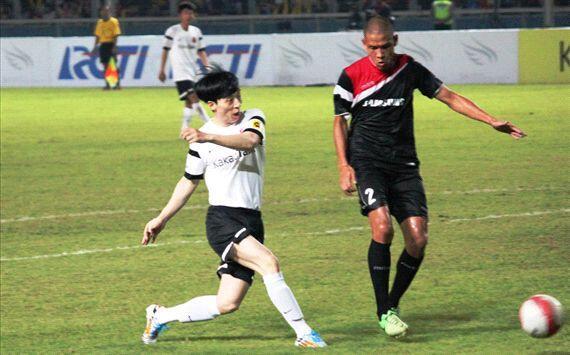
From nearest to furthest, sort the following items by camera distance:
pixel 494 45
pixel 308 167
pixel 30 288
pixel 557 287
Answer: pixel 557 287 < pixel 30 288 < pixel 308 167 < pixel 494 45

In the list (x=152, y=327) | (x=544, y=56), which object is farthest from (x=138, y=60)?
(x=152, y=327)

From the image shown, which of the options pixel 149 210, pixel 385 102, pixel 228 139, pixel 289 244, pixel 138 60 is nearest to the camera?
pixel 228 139

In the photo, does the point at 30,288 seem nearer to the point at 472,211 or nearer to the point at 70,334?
the point at 70,334

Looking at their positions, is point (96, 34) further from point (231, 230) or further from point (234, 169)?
point (231, 230)

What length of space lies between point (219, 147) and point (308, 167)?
9414mm

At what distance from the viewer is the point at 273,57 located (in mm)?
32188

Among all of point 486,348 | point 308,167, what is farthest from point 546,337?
point 308,167

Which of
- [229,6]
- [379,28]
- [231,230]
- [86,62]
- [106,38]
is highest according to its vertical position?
[379,28]

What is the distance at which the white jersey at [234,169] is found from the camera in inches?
289

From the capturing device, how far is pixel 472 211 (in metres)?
12.8

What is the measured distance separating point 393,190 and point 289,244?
11.4 ft

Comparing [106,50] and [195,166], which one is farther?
[106,50]

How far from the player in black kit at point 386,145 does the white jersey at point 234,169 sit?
60 centimetres

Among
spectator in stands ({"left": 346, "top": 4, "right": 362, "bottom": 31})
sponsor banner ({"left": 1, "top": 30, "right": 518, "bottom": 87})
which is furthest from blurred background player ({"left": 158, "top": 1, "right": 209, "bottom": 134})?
spectator in stands ({"left": 346, "top": 4, "right": 362, "bottom": 31})
